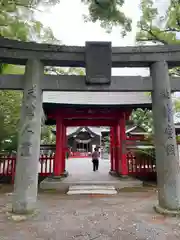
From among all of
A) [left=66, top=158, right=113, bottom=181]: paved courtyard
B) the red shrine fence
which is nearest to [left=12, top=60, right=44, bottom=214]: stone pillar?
[left=66, top=158, right=113, bottom=181]: paved courtyard

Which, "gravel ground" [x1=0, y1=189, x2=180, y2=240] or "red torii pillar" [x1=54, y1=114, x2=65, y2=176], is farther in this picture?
"red torii pillar" [x1=54, y1=114, x2=65, y2=176]

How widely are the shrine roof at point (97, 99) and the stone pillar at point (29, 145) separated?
2887 millimetres

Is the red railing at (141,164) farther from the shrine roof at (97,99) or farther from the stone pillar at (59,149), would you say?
the stone pillar at (59,149)

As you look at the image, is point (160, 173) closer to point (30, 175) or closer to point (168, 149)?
point (168, 149)

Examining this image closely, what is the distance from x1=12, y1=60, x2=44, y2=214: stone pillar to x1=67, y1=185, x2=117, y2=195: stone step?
2695mm

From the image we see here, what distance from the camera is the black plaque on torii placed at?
189 inches

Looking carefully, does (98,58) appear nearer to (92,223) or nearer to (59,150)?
(92,223)

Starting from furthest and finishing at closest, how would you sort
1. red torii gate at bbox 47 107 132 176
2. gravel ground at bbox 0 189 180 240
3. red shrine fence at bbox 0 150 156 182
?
red shrine fence at bbox 0 150 156 182 < red torii gate at bbox 47 107 132 176 < gravel ground at bbox 0 189 180 240

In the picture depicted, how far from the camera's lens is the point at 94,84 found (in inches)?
190

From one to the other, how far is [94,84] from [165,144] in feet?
7.71

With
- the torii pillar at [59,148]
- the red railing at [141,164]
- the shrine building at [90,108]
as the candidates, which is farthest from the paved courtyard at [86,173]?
the red railing at [141,164]

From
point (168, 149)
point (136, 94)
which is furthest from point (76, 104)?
point (168, 149)

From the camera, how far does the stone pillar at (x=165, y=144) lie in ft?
14.5

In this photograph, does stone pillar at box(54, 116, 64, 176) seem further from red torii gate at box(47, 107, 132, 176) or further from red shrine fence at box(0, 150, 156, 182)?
red shrine fence at box(0, 150, 156, 182)
